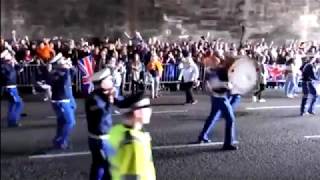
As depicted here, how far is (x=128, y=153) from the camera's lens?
1.37 m

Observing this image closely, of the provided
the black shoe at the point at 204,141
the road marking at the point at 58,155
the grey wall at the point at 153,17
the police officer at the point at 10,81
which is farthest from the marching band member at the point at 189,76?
the police officer at the point at 10,81

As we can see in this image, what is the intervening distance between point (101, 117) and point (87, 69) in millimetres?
147

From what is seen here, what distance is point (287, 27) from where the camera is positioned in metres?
1.35

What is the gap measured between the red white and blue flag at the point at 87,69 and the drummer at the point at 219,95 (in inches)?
12.3

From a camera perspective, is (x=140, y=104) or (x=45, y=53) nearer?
(x=45, y=53)

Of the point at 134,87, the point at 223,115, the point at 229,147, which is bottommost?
the point at 229,147

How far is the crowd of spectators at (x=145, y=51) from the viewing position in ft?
3.83

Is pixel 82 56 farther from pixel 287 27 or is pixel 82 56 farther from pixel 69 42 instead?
pixel 287 27

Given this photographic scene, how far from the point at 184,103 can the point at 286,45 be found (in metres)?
0.31

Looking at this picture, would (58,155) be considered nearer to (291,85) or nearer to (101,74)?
(101,74)

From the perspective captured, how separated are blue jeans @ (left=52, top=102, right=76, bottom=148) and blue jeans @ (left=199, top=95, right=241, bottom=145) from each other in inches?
15.6

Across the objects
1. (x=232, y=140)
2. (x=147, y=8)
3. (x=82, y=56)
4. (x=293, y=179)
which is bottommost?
(x=293, y=179)

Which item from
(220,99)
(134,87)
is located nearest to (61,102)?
(134,87)

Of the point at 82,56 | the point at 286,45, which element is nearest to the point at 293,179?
the point at 286,45
